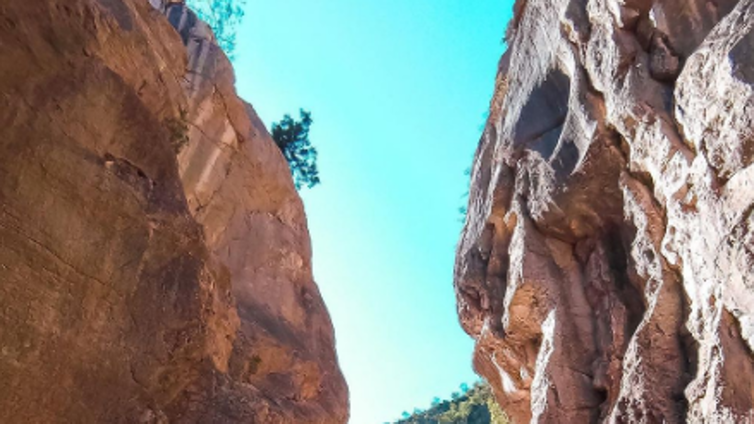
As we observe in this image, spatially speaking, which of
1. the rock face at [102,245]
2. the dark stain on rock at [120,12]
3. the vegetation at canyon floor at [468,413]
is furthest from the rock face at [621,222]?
the vegetation at canyon floor at [468,413]

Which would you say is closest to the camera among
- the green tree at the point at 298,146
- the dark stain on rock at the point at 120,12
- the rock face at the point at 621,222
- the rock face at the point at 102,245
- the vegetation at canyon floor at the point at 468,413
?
the rock face at the point at 102,245

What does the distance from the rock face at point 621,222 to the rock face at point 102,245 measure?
7.28 m

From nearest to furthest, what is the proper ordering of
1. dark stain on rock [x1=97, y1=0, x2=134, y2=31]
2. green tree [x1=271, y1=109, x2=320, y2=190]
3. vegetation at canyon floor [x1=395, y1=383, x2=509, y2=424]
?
dark stain on rock [x1=97, y1=0, x2=134, y2=31] → green tree [x1=271, y1=109, x2=320, y2=190] → vegetation at canyon floor [x1=395, y1=383, x2=509, y2=424]

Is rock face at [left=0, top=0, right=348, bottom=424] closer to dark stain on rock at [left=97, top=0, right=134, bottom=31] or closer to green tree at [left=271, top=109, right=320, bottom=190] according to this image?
dark stain on rock at [left=97, top=0, right=134, bottom=31]

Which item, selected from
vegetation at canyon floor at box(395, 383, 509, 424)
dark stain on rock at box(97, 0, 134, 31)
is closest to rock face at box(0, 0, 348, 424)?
dark stain on rock at box(97, 0, 134, 31)

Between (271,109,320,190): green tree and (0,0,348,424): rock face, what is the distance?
12.0m

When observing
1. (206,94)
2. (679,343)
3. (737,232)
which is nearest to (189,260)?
(206,94)

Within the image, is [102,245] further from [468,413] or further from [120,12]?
[468,413]

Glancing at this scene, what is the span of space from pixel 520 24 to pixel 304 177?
10.5 m

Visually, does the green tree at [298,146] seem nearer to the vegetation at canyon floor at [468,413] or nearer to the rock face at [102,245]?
the rock face at [102,245]

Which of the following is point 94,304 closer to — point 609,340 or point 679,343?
point 679,343

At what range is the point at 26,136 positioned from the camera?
8.08 m

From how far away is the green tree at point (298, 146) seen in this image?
26406mm

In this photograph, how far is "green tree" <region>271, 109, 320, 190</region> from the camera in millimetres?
26406
